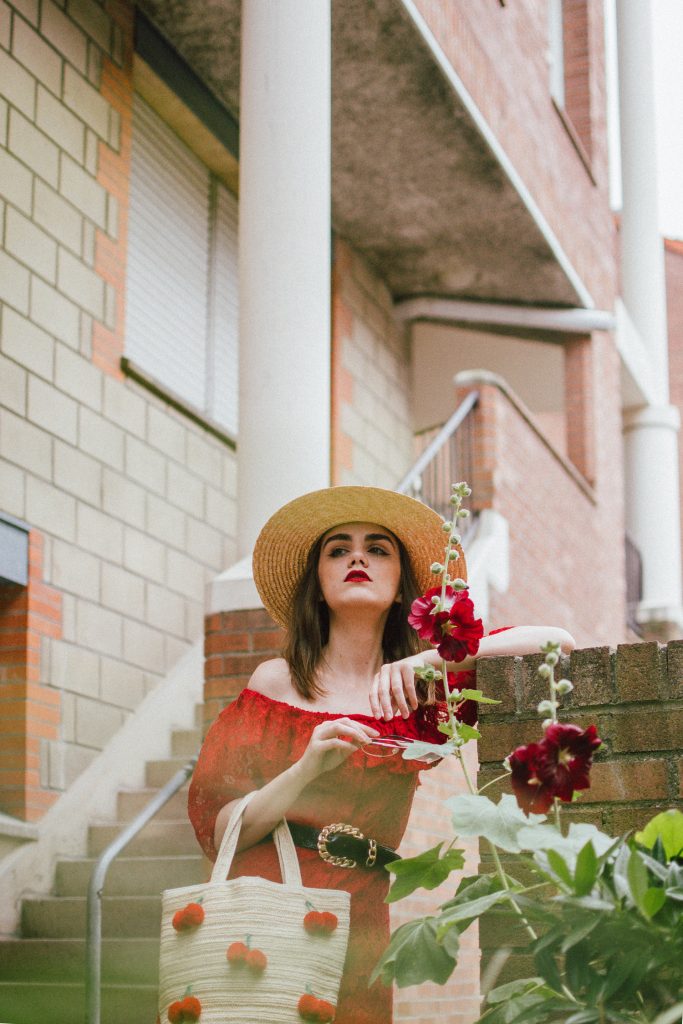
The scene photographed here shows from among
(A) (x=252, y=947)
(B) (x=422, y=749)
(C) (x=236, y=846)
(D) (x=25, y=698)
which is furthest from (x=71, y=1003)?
(B) (x=422, y=749)

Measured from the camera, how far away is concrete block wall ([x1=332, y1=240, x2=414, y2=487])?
9773mm

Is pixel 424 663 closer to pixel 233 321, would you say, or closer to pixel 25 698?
pixel 25 698

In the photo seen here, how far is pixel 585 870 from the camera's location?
153cm

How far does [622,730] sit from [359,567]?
2.42 ft

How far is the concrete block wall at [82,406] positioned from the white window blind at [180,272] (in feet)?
0.86

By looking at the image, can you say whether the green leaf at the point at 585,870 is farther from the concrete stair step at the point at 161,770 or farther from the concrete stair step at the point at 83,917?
the concrete stair step at the point at 161,770

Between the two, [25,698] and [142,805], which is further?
[142,805]

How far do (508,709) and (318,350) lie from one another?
11.1 ft

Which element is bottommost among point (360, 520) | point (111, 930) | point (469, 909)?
point (111, 930)

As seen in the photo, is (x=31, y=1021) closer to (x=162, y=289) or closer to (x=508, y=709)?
(x=508, y=709)

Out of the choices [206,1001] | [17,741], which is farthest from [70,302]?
[206,1001]

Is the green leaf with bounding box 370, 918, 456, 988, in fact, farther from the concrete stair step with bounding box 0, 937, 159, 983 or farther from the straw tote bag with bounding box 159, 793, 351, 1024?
→ the concrete stair step with bounding box 0, 937, 159, 983

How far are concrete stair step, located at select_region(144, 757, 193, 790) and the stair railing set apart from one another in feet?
6.25

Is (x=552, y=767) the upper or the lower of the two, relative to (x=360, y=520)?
lower
